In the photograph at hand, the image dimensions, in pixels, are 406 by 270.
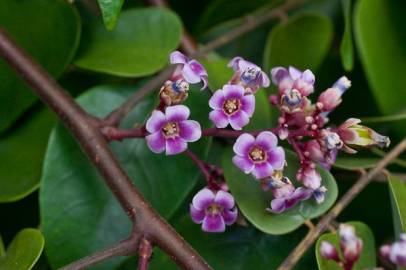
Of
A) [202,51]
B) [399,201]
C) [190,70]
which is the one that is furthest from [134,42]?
[399,201]

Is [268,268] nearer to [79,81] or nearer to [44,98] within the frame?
[44,98]

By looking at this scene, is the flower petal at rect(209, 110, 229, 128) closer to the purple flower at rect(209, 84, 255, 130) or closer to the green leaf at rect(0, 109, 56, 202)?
the purple flower at rect(209, 84, 255, 130)

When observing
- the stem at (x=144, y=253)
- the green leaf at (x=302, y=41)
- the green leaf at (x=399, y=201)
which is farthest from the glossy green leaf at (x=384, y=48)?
the stem at (x=144, y=253)

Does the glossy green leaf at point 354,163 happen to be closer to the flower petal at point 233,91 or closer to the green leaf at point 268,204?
the green leaf at point 268,204

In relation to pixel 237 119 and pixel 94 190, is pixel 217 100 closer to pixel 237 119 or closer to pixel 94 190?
pixel 237 119

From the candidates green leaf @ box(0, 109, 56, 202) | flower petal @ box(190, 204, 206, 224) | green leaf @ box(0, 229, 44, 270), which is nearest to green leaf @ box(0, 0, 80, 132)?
green leaf @ box(0, 109, 56, 202)

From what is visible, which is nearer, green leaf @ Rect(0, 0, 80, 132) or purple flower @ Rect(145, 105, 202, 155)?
purple flower @ Rect(145, 105, 202, 155)
